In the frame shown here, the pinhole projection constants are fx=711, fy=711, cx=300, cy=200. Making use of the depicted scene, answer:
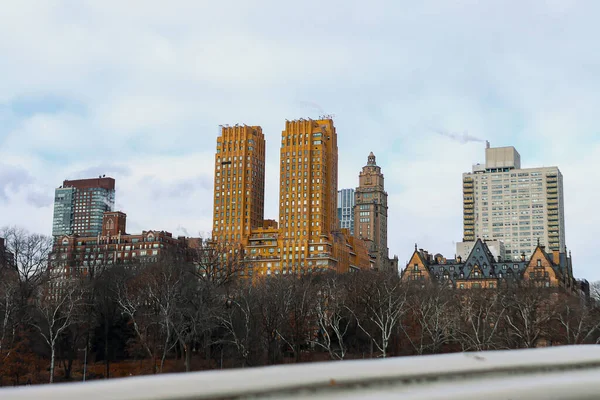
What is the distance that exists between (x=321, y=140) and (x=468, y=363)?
377ft

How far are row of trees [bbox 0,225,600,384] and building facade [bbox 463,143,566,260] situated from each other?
397ft

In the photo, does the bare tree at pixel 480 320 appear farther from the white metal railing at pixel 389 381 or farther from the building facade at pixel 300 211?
the building facade at pixel 300 211

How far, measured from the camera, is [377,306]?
4900 centimetres

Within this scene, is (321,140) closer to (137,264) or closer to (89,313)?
(137,264)

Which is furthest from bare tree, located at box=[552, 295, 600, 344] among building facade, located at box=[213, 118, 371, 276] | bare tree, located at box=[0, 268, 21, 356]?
building facade, located at box=[213, 118, 371, 276]

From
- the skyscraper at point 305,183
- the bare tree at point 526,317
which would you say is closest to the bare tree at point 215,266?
the bare tree at point 526,317

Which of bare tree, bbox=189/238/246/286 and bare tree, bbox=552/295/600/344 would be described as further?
bare tree, bbox=189/238/246/286

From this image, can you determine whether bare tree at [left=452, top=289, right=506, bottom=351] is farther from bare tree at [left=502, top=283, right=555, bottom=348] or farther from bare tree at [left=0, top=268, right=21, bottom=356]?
bare tree at [left=0, top=268, right=21, bottom=356]

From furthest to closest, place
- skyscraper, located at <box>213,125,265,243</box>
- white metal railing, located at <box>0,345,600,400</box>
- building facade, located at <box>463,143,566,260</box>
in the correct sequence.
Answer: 1. building facade, located at <box>463,143,566,260</box>
2. skyscraper, located at <box>213,125,265,243</box>
3. white metal railing, located at <box>0,345,600,400</box>

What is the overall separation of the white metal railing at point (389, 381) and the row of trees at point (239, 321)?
37.9 metres

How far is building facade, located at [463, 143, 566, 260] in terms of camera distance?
17025 centimetres

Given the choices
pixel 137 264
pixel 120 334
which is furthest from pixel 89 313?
pixel 137 264

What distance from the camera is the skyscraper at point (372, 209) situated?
18125 cm

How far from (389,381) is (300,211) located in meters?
114
